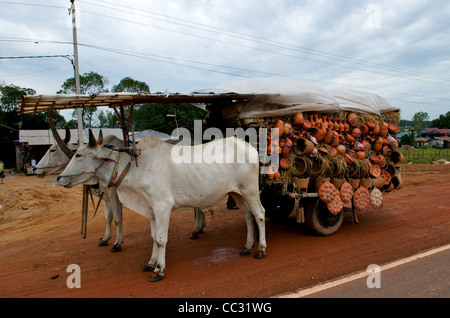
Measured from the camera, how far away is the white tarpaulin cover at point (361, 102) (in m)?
6.29

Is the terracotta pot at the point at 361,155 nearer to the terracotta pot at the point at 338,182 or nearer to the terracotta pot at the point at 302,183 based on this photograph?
the terracotta pot at the point at 338,182

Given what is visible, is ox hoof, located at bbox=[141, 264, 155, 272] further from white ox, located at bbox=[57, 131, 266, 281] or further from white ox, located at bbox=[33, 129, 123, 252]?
white ox, located at bbox=[33, 129, 123, 252]

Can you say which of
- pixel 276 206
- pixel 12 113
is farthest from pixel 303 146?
pixel 12 113

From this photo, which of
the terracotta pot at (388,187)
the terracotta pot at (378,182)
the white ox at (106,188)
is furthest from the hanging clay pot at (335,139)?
the white ox at (106,188)

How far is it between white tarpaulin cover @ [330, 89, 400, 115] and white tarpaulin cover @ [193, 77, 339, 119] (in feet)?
1.72

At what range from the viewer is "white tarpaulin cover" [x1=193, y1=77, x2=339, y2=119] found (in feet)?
18.1

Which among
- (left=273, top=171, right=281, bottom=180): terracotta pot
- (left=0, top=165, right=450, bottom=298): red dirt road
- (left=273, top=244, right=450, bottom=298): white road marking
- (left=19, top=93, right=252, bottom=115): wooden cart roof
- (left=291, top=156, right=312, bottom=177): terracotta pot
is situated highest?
(left=19, top=93, right=252, bottom=115): wooden cart roof

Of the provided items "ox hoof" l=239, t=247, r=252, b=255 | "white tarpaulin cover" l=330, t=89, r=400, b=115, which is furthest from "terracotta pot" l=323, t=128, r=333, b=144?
"ox hoof" l=239, t=247, r=252, b=255

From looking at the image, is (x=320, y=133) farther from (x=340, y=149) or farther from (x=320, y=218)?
(x=320, y=218)

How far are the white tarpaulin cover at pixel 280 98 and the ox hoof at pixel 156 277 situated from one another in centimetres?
301

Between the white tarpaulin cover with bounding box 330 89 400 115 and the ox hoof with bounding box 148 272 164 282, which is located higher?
the white tarpaulin cover with bounding box 330 89 400 115

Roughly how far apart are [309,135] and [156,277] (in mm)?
3629

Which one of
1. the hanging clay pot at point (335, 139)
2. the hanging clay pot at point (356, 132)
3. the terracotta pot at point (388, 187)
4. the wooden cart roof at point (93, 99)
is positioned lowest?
the terracotta pot at point (388, 187)

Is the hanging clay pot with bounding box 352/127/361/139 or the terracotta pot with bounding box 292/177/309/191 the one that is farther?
the hanging clay pot with bounding box 352/127/361/139
